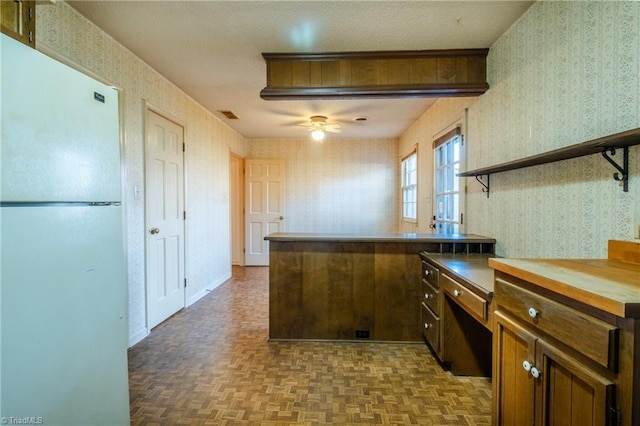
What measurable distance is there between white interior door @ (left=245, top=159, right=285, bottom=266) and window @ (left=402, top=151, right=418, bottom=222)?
7.56ft

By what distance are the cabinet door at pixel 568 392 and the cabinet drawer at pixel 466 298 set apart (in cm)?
55

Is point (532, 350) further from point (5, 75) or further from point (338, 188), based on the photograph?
point (338, 188)

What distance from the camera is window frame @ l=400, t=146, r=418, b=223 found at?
484cm

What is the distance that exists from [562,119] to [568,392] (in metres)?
1.45

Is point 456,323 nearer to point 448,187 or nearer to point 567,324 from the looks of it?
point 567,324

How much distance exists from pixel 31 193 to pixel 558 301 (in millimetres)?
1734

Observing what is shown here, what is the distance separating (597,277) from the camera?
99 cm

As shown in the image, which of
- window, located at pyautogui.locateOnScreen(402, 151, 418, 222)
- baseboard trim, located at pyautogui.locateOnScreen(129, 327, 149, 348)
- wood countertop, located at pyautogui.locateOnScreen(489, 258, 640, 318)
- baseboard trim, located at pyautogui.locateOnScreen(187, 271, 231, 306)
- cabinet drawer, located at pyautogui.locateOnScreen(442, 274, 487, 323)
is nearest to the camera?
wood countertop, located at pyautogui.locateOnScreen(489, 258, 640, 318)

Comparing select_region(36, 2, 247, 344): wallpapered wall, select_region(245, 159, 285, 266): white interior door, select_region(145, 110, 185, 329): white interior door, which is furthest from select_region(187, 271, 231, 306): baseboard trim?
select_region(245, 159, 285, 266): white interior door

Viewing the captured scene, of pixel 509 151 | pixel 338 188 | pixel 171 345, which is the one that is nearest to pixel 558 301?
pixel 509 151

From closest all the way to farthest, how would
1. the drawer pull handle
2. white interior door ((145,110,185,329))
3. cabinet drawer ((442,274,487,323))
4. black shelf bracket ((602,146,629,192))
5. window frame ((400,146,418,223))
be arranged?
the drawer pull handle, black shelf bracket ((602,146,629,192)), cabinet drawer ((442,274,487,323)), white interior door ((145,110,185,329)), window frame ((400,146,418,223))

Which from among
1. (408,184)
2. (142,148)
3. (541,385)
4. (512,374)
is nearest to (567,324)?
(541,385)

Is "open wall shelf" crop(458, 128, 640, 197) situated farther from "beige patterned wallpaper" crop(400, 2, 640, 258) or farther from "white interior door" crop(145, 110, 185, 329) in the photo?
"white interior door" crop(145, 110, 185, 329)

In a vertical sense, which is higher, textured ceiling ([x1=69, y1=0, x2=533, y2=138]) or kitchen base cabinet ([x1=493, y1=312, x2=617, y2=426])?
textured ceiling ([x1=69, y1=0, x2=533, y2=138])
